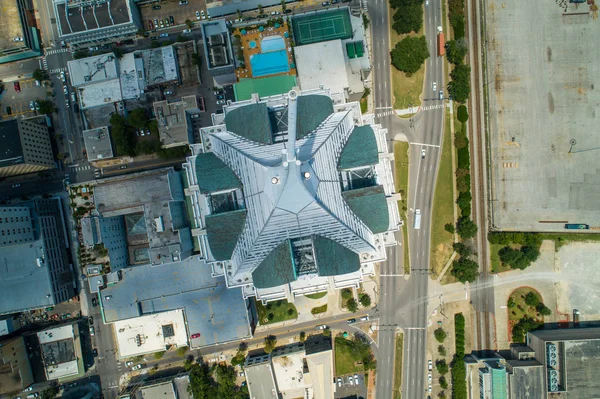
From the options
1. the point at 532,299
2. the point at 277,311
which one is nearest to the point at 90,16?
the point at 277,311

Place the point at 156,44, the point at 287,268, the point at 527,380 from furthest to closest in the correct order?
the point at 156,44 < the point at 527,380 < the point at 287,268

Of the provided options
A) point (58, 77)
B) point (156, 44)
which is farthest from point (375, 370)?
point (58, 77)

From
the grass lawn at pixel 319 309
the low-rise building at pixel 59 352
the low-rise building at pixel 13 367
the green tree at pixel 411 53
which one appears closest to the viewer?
the low-rise building at pixel 13 367

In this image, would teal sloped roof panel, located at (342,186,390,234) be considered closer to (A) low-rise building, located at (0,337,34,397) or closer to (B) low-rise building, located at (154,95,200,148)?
(B) low-rise building, located at (154,95,200,148)

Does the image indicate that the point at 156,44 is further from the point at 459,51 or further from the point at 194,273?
the point at 459,51

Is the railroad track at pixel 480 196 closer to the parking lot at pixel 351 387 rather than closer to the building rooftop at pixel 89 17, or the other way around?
the parking lot at pixel 351 387

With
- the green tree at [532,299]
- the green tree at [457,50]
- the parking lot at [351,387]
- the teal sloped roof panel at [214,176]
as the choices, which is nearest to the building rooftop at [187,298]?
the parking lot at [351,387]
